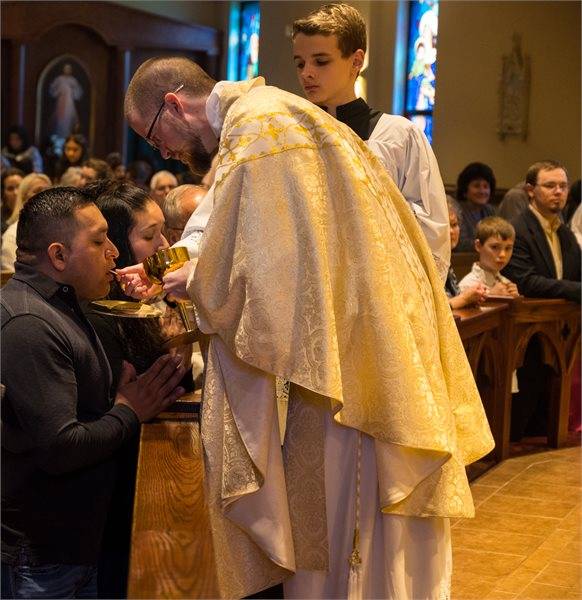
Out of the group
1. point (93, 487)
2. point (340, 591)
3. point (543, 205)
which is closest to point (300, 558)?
point (340, 591)

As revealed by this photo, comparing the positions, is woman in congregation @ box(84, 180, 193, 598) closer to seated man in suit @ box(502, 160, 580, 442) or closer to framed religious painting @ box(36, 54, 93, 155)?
seated man in suit @ box(502, 160, 580, 442)

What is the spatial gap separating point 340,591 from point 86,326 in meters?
0.89

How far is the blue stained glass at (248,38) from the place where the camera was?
785 inches

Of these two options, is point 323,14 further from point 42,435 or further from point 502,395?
point 502,395

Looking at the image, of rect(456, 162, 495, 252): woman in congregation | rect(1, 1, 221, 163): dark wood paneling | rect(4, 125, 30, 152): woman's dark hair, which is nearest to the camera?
rect(456, 162, 495, 252): woman in congregation

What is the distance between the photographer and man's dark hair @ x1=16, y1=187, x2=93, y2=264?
2688 millimetres

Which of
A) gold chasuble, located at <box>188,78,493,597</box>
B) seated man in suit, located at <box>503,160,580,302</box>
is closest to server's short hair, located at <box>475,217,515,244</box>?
seated man in suit, located at <box>503,160,580,302</box>

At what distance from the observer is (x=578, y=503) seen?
5.04 m

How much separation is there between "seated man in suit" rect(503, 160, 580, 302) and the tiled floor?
1.09m

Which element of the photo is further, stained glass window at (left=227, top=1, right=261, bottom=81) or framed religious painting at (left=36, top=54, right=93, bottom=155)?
stained glass window at (left=227, top=1, right=261, bottom=81)

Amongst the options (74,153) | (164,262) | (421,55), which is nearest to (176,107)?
(164,262)

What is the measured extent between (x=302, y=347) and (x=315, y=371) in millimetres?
59

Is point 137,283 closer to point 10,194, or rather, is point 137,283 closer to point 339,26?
point 339,26

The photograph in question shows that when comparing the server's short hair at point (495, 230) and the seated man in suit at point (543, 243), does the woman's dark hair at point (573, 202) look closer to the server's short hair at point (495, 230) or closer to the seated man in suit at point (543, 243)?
the seated man in suit at point (543, 243)
